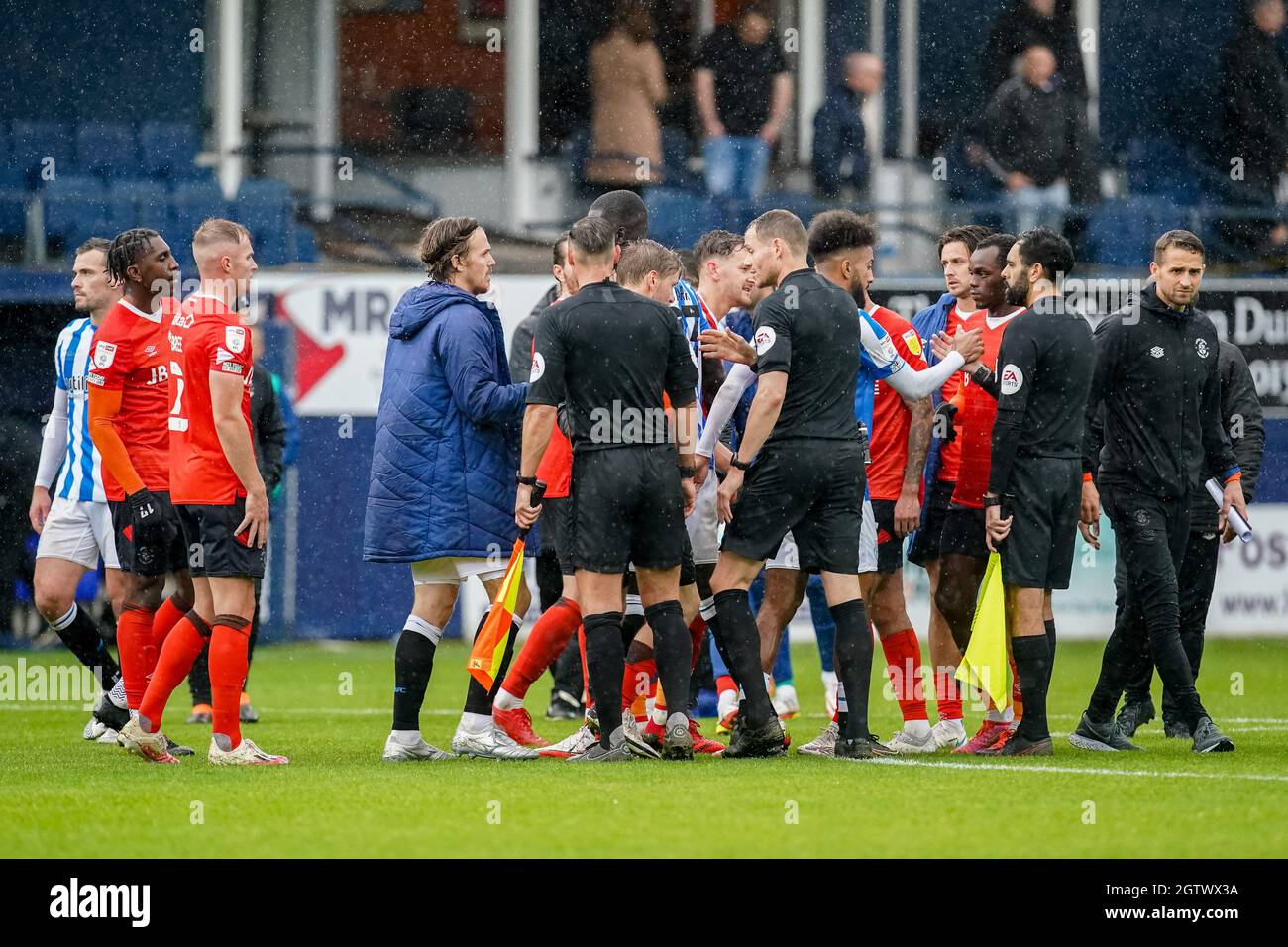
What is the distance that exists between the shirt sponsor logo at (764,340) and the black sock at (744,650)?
3.14 ft

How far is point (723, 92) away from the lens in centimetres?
1872

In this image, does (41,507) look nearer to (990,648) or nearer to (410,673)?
(410,673)

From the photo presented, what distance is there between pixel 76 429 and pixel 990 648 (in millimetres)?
4577

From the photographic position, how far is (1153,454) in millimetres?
7988

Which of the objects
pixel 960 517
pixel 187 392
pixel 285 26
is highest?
pixel 285 26

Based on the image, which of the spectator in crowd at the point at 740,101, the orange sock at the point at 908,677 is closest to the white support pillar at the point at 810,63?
the spectator in crowd at the point at 740,101

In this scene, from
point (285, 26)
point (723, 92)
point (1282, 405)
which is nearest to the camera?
point (1282, 405)

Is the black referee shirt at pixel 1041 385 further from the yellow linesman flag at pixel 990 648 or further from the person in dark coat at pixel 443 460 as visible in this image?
the person in dark coat at pixel 443 460

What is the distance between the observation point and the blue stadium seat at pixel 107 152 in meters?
18.1

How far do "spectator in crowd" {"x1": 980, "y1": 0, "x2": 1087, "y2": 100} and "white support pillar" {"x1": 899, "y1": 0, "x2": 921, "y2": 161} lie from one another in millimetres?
1915

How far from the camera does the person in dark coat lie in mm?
7484

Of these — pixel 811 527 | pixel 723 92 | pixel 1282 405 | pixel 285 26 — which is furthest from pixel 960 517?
pixel 285 26
